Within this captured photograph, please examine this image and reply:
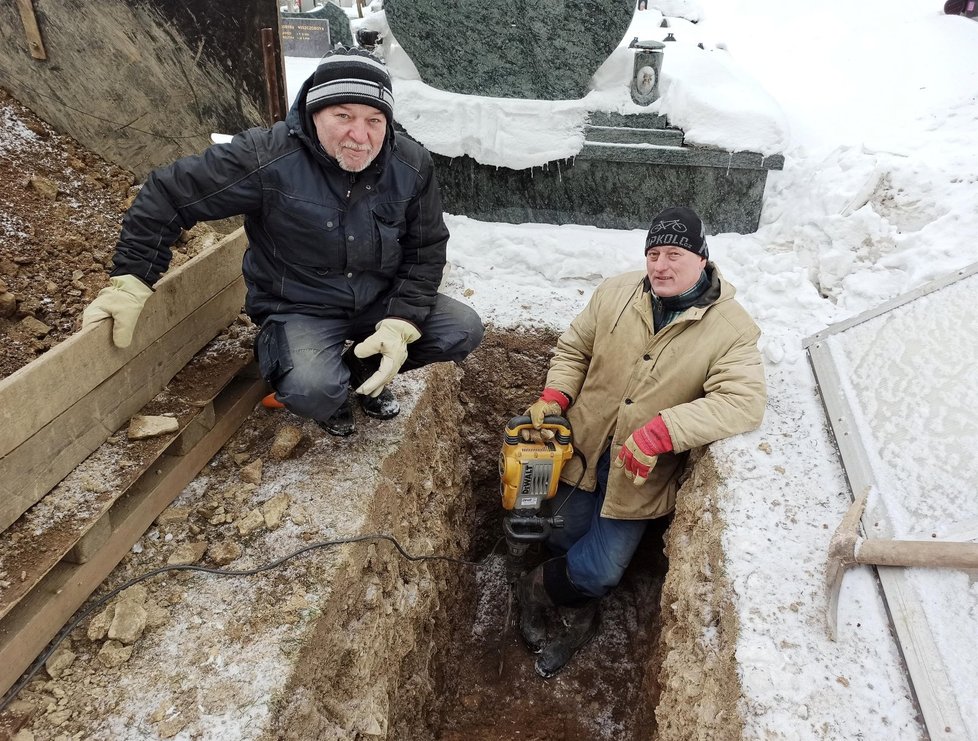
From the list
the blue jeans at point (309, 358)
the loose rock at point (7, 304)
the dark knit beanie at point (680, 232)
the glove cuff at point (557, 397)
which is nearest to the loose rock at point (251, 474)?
the blue jeans at point (309, 358)

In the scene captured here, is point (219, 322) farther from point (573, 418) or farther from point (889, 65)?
point (889, 65)

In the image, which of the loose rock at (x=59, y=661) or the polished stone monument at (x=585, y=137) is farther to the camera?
the polished stone monument at (x=585, y=137)

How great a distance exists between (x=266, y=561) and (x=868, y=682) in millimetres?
1996

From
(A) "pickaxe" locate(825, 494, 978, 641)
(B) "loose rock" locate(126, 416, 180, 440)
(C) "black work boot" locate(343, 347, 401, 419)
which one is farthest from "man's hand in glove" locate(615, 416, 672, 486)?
(B) "loose rock" locate(126, 416, 180, 440)

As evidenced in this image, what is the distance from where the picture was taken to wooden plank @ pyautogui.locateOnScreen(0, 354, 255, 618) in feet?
6.39

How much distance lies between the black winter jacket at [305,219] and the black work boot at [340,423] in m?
0.46

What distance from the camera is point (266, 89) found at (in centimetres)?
338

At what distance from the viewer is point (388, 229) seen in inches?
103

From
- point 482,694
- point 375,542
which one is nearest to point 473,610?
point 482,694

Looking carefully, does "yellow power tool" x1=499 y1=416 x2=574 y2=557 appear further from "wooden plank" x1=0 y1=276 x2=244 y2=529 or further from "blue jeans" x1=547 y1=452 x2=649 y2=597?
"wooden plank" x1=0 y1=276 x2=244 y2=529

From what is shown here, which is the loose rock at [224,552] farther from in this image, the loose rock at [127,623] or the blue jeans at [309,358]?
the blue jeans at [309,358]

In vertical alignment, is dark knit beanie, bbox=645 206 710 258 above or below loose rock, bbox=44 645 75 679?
above

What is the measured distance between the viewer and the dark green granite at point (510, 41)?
4262mm

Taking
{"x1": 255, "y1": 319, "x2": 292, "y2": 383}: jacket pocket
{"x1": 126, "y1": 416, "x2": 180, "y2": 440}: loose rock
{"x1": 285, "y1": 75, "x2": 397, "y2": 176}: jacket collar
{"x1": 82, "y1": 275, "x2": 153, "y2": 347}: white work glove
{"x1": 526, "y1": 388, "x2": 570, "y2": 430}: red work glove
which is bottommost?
{"x1": 526, "y1": 388, "x2": 570, "y2": 430}: red work glove
